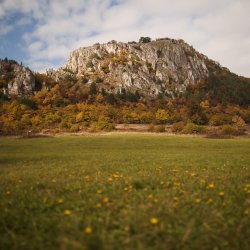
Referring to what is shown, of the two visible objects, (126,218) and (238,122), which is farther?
(238,122)

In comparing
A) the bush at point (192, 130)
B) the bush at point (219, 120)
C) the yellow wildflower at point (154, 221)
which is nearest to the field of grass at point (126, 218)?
the yellow wildflower at point (154, 221)

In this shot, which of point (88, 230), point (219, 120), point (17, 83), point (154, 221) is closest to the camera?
point (88, 230)

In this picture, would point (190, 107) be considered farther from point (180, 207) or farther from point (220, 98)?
point (180, 207)

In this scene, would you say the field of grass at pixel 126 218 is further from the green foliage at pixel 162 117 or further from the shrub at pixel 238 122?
the shrub at pixel 238 122

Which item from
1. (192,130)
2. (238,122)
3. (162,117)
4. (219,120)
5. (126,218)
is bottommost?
(126,218)

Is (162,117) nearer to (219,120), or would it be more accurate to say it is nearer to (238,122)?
(219,120)

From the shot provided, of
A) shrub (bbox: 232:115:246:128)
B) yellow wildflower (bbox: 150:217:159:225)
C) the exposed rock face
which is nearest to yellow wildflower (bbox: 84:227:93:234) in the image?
yellow wildflower (bbox: 150:217:159:225)

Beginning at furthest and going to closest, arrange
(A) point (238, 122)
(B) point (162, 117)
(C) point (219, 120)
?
(B) point (162, 117), (C) point (219, 120), (A) point (238, 122)

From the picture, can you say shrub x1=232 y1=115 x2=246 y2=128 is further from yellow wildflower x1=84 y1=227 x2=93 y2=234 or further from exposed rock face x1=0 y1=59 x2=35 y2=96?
exposed rock face x1=0 y1=59 x2=35 y2=96

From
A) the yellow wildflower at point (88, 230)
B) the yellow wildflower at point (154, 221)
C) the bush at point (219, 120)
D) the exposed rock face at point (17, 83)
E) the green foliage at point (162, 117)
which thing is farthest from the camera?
the exposed rock face at point (17, 83)

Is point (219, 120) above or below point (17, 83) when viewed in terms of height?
below

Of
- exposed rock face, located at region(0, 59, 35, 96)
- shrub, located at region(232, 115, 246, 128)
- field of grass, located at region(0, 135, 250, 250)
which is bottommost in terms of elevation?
field of grass, located at region(0, 135, 250, 250)

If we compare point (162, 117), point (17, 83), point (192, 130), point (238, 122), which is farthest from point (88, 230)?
point (17, 83)

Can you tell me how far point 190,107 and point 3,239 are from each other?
115313mm
